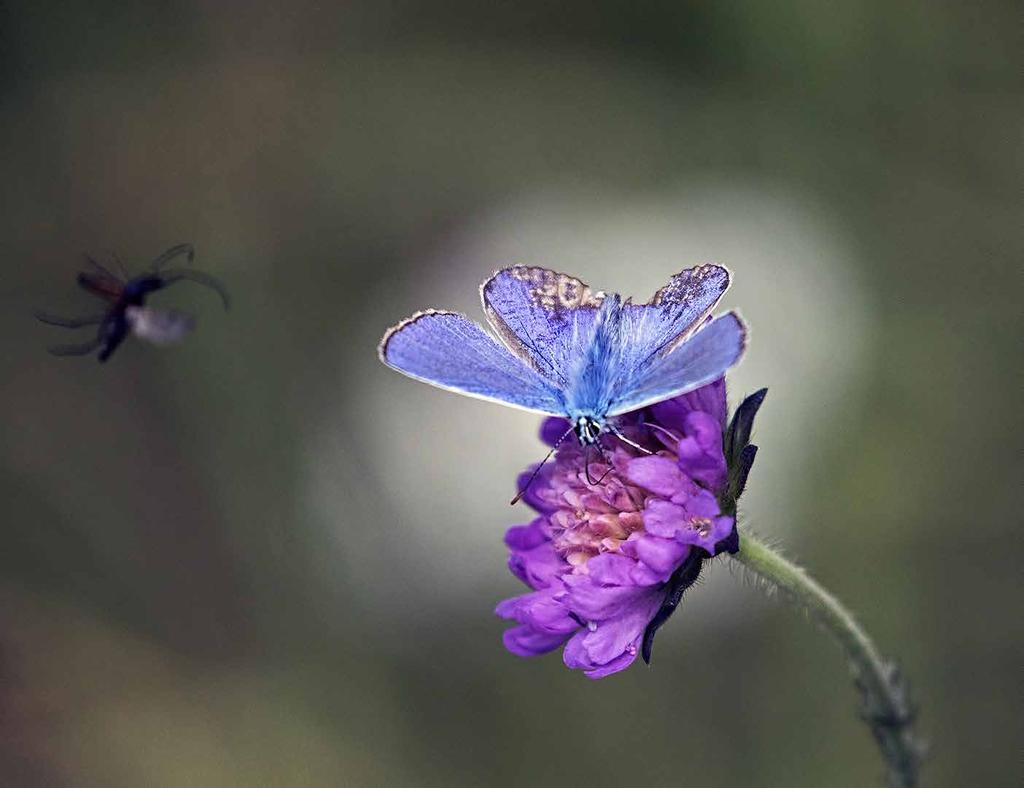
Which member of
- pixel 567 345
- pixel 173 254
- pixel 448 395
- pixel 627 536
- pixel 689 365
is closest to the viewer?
pixel 689 365

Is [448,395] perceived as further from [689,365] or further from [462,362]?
[689,365]

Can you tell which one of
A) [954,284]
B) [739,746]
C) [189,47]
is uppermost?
[189,47]

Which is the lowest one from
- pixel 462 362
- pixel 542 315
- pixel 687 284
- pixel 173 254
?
pixel 173 254

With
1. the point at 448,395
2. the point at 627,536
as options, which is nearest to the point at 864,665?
the point at 627,536

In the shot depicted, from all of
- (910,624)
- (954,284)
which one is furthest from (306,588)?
(954,284)

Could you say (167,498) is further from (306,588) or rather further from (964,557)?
(964,557)
